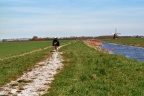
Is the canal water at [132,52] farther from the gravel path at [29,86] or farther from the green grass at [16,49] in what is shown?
the gravel path at [29,86]

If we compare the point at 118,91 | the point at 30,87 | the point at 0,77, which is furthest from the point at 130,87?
the point at 0,77

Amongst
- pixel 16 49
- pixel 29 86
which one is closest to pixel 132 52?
pixel 16 49

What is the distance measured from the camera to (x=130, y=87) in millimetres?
14594

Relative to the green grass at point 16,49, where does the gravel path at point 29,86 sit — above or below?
above

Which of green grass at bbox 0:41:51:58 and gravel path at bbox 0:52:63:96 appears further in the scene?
green grass at bbox 0:41:51:58

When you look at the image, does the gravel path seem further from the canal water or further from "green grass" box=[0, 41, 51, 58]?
"green grass" box=[0, 41, 51, 58]

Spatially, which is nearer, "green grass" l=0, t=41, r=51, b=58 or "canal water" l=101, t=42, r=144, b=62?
"canal water" l=101, t=42, r=144, b=62

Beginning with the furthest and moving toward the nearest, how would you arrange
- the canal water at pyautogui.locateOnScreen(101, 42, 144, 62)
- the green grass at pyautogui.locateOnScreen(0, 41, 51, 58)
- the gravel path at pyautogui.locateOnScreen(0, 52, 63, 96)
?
the green grass at pyautogui.locateOnScreen(0, 41, 51, 58) → the canal water at pyautogui.locateOnScreen(101, 42, 144, 62) → the gravel path at pyautogui.locateOnScreen(0, 52, 63, 96)

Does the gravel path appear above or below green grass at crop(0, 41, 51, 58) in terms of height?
above

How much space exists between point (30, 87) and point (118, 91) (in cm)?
431

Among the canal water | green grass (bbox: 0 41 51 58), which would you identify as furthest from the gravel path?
green grass (bbox: 0 41 51 58)

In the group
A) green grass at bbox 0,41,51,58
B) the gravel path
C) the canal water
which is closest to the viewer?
the gravel path

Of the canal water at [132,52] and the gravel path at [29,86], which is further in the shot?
the canal water at [132,52]

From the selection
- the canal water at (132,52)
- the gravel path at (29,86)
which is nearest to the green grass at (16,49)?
the canal water at (132,52)
